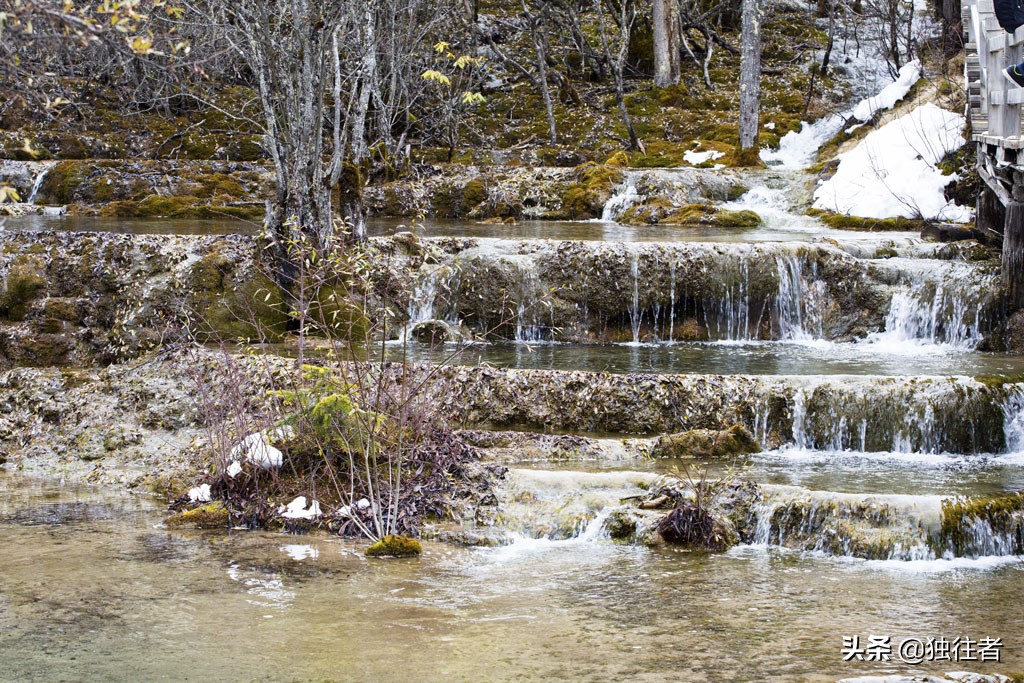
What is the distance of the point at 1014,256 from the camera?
1262 cm

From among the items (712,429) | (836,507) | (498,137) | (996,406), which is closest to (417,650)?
(836,507)

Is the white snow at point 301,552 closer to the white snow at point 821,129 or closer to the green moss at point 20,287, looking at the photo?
the green moss at point 20,287

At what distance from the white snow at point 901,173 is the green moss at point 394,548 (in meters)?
11.9

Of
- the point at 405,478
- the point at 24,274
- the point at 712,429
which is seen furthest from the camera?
the point at 24,274

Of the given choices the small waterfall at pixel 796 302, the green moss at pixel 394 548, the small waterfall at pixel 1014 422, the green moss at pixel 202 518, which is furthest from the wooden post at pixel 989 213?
the green moss at pixel 202 518

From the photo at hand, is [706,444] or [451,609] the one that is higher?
[706,444]

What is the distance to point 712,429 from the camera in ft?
32.2

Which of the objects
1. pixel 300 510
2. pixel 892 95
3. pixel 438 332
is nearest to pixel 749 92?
pixel 892 95

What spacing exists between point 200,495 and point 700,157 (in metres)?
17.4

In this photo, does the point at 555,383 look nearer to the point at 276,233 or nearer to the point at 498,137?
the point at 276,233

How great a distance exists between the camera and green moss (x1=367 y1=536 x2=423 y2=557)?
7.02 meters

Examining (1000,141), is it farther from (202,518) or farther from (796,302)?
(202,518)

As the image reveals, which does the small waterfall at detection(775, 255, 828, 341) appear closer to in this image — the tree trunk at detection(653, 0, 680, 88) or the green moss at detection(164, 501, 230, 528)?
the green moss at detection(164, 501, 230, 528)

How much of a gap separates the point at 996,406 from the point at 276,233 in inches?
288
